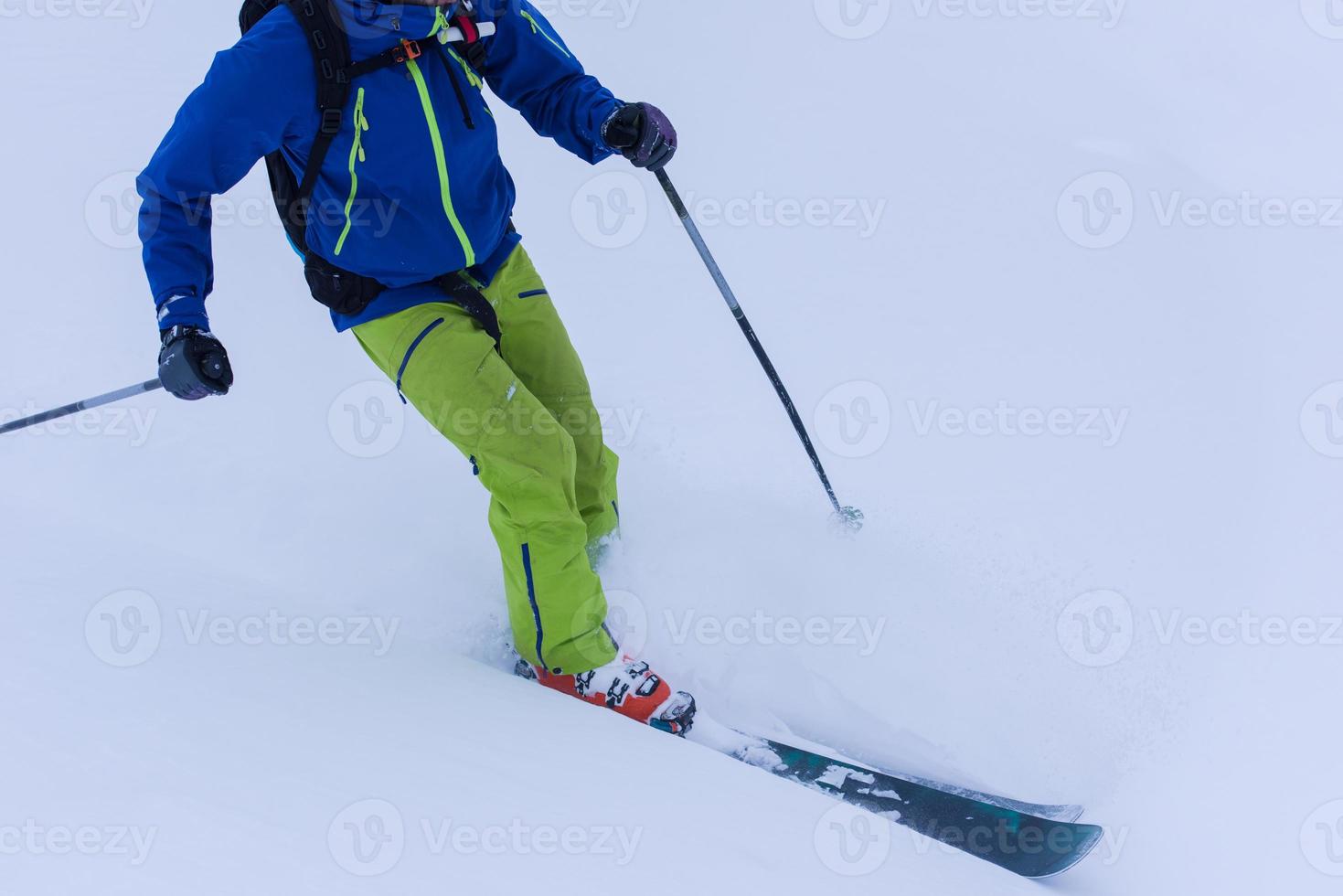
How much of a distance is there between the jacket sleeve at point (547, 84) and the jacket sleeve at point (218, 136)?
2.36 ft

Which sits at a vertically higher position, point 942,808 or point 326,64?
point 326,64

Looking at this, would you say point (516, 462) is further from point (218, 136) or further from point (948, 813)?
point (948, 813)

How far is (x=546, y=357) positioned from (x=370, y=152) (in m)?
0.86

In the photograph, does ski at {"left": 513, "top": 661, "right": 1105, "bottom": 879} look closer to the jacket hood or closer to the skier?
the skier

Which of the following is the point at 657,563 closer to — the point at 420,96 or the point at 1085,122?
the point at 420,96

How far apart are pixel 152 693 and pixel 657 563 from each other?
1.69m

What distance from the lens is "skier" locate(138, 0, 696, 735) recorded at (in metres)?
2.28

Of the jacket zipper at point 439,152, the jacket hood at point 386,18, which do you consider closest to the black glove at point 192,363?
the jacket zipper at point 439,152

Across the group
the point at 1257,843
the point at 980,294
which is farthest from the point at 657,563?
the point at 980,294

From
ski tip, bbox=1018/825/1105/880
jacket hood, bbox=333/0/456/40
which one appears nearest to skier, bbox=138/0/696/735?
jacket hood, bbox=333/0/456/40

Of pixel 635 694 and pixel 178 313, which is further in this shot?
pixel 635 694

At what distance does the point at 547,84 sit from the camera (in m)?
2.94

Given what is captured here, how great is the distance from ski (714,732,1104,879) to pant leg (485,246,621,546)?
1057mm

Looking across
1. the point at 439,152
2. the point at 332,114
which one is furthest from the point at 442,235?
the point at 332,114
